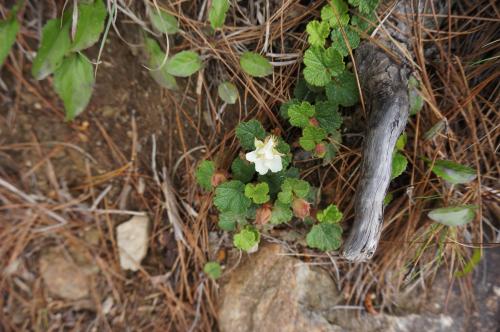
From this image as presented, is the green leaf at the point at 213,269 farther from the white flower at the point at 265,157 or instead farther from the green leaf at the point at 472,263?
the green leaf at the point at 472,263

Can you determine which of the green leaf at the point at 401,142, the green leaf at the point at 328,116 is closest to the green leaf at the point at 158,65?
the green leaf at the point at 328,116

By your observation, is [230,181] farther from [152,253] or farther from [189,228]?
[152,253]

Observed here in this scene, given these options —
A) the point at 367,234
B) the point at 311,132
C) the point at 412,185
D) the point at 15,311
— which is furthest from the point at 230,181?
the point at 15,311

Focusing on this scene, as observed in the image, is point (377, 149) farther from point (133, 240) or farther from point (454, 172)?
point (133, 240)

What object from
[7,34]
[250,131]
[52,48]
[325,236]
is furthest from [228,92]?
[7,34]

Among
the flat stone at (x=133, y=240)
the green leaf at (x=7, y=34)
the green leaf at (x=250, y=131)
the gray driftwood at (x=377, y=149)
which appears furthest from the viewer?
the flat stone at (x=133, y=240)

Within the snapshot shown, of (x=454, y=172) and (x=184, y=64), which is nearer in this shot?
(x=454, y=172)

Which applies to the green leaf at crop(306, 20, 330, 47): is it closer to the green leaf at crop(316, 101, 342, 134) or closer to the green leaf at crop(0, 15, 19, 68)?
the green leaf at crop(316, 101, 342, 134)
